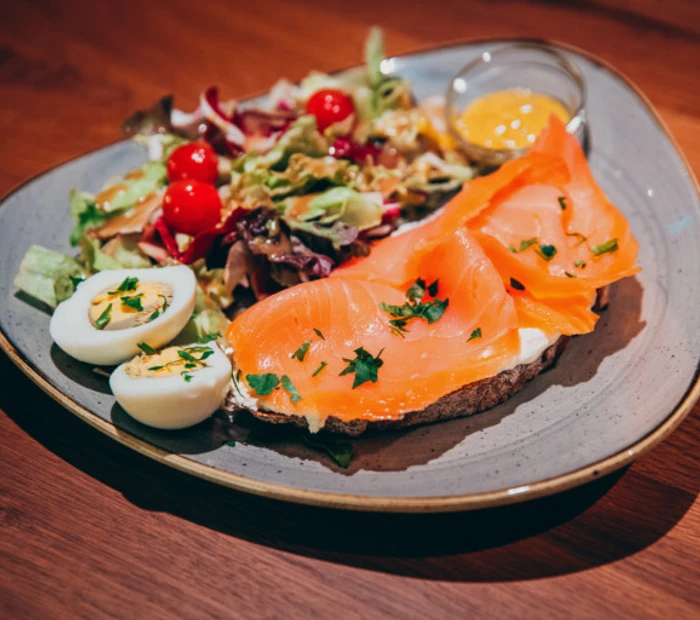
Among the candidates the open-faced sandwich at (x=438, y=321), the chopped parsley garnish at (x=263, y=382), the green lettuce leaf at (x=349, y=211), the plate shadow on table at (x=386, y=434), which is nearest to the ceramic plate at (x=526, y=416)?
the plate shadow on table at (x=386, y=434)

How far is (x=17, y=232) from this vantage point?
11.9 feet

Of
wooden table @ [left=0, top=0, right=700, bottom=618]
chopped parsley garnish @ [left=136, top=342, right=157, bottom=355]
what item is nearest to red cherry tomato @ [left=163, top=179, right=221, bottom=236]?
chopped parsley garnish @ [left=136, top=342, right=157, bottom=355]

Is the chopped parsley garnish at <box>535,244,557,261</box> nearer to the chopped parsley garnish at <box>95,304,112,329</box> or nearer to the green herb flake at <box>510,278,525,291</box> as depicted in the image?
the green herb flake at <box>510,278,525,291</box>

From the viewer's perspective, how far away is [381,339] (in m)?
2.72

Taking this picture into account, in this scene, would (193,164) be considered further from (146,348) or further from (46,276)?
A: (146,348)

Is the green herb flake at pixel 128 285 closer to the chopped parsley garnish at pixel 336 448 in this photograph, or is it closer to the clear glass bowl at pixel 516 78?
the chopped parsley garnish at pixel 336 448

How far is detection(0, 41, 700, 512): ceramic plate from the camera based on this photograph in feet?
7.82

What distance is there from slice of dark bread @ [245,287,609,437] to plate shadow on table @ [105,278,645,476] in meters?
0.03

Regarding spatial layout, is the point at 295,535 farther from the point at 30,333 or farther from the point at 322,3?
the point at 322,3

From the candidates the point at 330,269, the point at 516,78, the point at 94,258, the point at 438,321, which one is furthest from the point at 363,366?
the point at 516,78

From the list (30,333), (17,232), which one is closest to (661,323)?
(30,333)

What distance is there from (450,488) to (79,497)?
139 centimetres

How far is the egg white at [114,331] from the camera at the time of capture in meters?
2.74

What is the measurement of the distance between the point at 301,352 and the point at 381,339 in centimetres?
31
